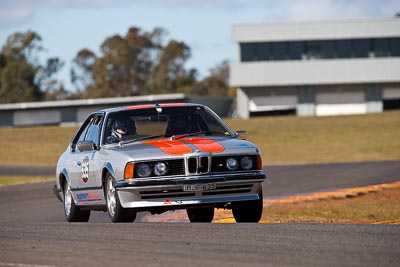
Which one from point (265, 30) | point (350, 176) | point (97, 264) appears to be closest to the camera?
point (97, 264)

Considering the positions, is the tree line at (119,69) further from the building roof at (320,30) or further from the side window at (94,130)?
the side window at (94,130)

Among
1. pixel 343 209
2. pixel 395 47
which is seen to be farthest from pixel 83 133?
pixel 395 47

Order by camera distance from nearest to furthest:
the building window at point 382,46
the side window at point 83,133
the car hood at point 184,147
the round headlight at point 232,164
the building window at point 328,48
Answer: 1. the car hood at point 184,147
2. the round headlight at point 232,164
3. the side window at point 83,133
4. the building window at point 382,46
5. the building window at point 328,48

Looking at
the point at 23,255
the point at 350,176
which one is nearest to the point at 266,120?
the point at 350,176

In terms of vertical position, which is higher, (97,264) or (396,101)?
A: (97,264)

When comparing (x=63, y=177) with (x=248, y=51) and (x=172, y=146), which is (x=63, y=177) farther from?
(x=248, y=51)

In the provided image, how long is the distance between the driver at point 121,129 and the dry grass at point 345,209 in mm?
3961

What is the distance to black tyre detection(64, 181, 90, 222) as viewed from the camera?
14618 millimetres

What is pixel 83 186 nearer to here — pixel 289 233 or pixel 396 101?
pixel 289 233

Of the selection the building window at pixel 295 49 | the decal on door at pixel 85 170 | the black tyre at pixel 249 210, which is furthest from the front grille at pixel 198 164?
the building window at pixel 295 49

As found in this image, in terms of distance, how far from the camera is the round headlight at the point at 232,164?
12.6 metres

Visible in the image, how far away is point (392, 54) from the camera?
255ft

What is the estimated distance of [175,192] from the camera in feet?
40.7

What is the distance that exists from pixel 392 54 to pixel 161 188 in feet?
221
